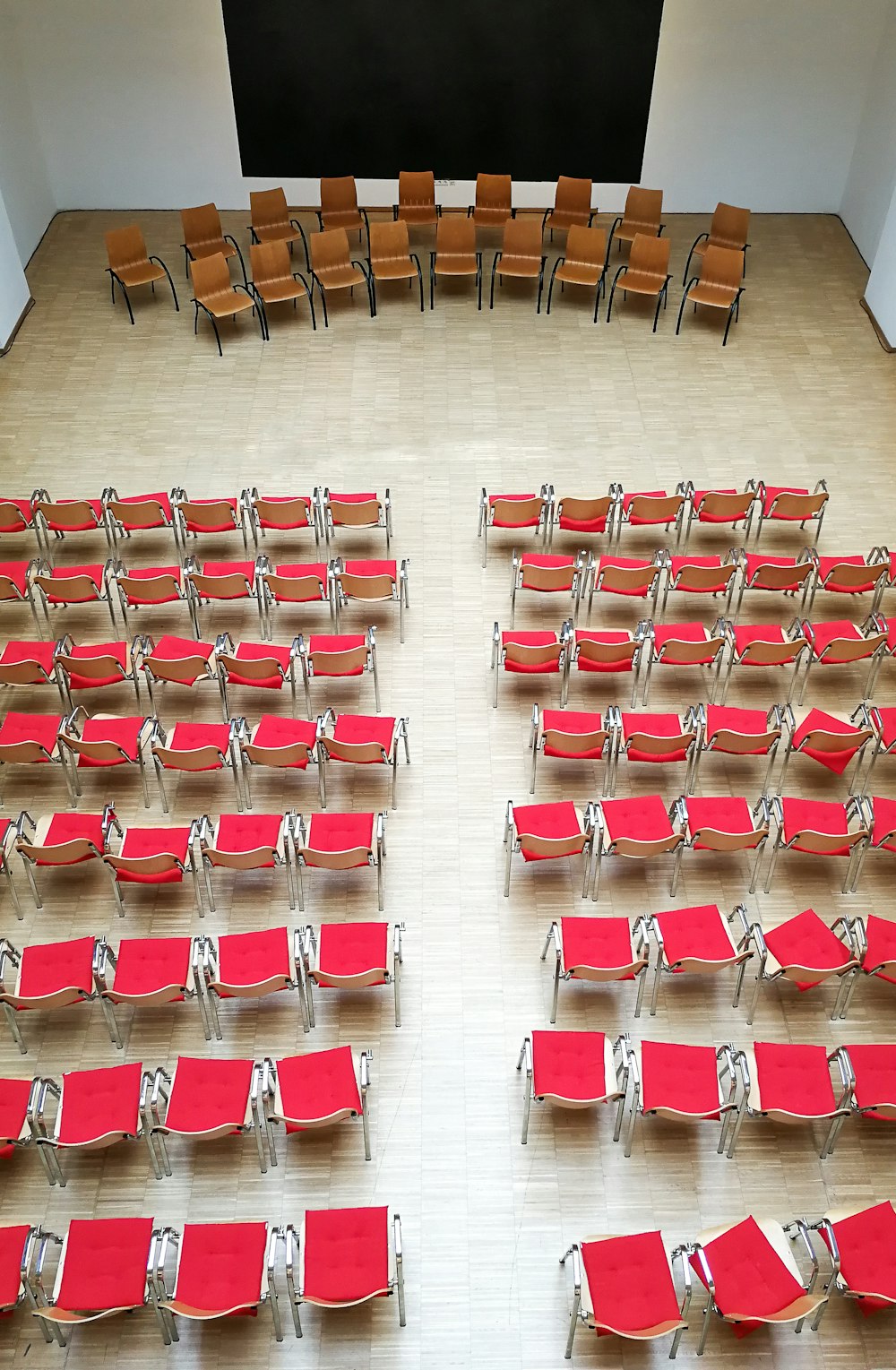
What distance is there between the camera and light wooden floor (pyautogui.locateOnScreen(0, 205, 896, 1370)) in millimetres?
6195

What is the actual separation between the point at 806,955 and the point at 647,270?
30.4 ft

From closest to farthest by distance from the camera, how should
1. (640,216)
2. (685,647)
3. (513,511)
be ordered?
(685,647)
(513,511)
(640,216)

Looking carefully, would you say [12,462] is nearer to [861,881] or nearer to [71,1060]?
[71,1060]

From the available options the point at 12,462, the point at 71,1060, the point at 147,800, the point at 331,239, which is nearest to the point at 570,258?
the point at 331,239

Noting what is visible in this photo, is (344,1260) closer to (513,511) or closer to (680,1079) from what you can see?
(680,1079)

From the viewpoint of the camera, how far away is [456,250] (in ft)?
44.9

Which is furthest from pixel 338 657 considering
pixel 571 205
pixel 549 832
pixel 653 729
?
pixel 571 205

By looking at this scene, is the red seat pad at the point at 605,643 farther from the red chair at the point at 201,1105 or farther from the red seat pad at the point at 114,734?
the red chair at the point at 201,1105

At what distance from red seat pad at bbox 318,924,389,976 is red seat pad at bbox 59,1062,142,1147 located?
1.21 metres

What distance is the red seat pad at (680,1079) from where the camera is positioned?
20.4 ft

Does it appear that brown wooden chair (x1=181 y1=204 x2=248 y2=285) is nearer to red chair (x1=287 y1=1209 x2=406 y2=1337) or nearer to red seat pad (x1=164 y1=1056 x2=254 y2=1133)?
red seat pad (x1=164 y1=1056 x2=254 y2=1133)

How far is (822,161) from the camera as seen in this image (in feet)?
49.1

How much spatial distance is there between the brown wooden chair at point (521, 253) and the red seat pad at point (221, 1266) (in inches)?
426

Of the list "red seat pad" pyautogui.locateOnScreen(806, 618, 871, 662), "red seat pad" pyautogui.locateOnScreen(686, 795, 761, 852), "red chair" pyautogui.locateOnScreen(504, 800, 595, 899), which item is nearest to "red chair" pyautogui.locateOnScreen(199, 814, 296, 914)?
"red chair" pyautogui.locateOnScreen(504, 800, 595, 899)
